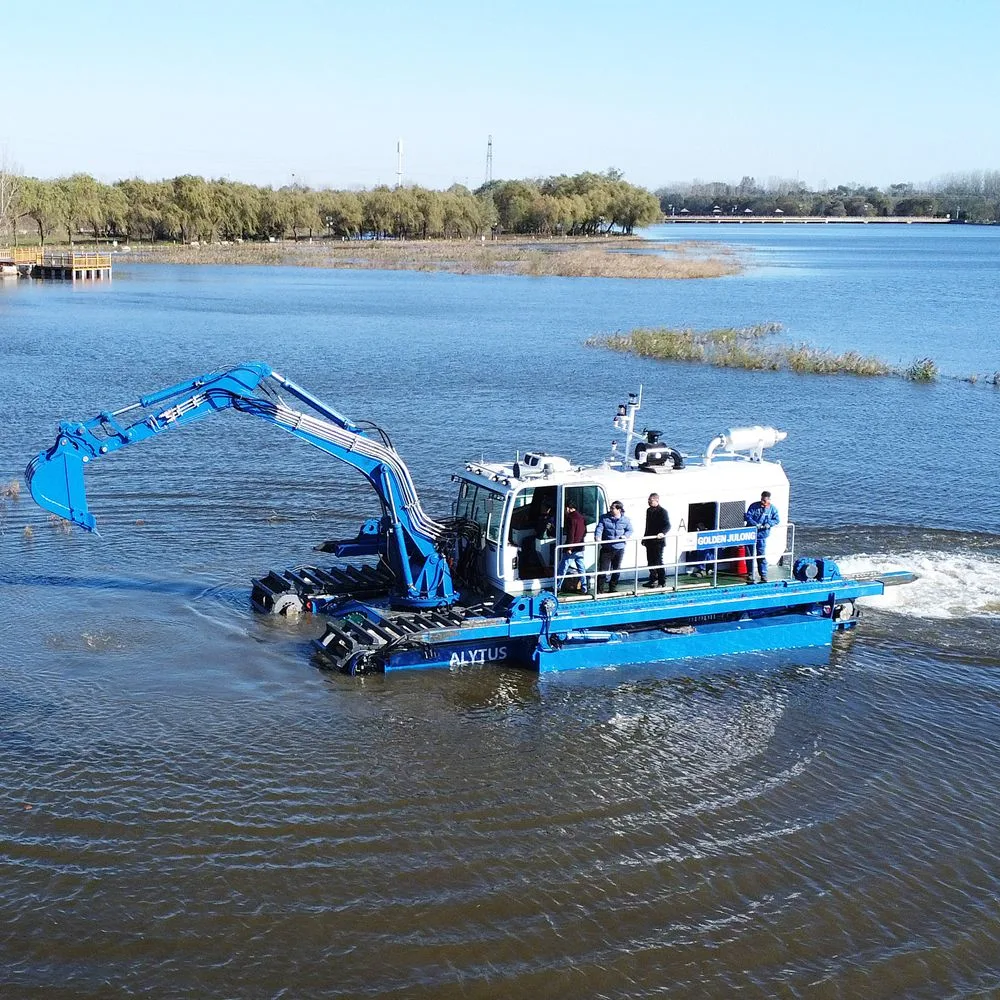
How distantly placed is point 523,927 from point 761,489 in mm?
9254

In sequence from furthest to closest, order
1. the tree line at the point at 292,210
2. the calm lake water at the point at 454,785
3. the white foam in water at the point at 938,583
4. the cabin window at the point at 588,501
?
1. the tree line at the point at 292,210
2. the white foam in water at the point at 938,583
3. the cabin window at the point at 588,501
4. the calm lake water at the point at 454,785

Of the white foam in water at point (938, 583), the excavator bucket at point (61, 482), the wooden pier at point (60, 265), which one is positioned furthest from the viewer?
the wooden pier at point (60, 265)

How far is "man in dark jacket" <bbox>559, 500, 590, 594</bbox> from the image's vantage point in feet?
56.0

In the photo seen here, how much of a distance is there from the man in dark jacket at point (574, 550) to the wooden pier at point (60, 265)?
78.4 metres

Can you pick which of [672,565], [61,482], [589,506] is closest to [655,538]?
[672,565]

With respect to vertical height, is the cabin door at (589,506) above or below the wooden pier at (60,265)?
below

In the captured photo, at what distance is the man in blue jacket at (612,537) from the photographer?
17.2m

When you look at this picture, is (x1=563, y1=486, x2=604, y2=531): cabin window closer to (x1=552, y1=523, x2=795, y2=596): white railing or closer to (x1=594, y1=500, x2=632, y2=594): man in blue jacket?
(x1=594, y1=500, x2=632, y2=594): man in blue jacket

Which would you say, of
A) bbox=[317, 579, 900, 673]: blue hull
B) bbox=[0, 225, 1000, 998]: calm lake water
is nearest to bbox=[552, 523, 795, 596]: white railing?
bbox=[317, 579, 900, 673]: blue hull

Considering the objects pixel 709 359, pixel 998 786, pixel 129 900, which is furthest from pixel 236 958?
pixel 709 359

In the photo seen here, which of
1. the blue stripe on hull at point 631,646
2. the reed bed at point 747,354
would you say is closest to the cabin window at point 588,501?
the blue stripe on hull at point 631,646

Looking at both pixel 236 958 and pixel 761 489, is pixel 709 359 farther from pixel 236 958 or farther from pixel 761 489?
pixel 236 958

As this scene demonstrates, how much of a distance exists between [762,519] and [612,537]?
257 centimetres

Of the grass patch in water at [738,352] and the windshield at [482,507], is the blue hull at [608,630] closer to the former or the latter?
the windshield at [482,507]
